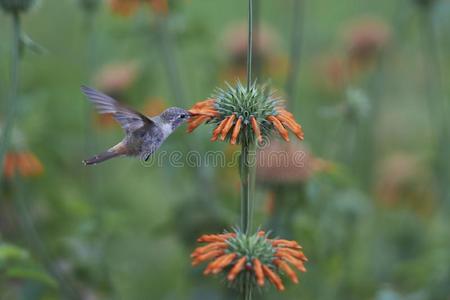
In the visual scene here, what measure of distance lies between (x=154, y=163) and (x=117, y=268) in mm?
739

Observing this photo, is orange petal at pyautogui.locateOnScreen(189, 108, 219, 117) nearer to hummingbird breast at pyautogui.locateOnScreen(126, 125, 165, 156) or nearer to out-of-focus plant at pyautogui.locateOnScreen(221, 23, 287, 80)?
hummingbird breast at pyautogui.locateOnScreen(126, 125, 165, 156)

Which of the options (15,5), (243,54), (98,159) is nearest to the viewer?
(98,159)

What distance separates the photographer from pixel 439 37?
790 centimetres

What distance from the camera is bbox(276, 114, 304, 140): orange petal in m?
2.59

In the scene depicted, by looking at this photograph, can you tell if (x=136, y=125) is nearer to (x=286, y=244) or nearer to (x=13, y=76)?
(x=13, y=76)

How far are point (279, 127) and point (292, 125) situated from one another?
53 mm

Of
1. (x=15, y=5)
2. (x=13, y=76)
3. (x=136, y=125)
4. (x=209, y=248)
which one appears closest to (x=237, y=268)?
(x=209, y=248)

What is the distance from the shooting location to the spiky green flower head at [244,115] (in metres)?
2.60

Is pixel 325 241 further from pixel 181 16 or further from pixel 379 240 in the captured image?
pixel 181 16

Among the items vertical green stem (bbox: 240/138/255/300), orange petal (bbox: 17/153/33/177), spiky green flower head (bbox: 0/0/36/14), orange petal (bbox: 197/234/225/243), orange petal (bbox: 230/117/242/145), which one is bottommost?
orange petal (bbox: 197/234/225/243)

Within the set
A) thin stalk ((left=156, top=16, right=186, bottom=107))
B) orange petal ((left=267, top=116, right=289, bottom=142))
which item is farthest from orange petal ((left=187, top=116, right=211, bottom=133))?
thin stalk ((left=156, top=16, right=186, bottom=107))

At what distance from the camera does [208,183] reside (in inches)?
200

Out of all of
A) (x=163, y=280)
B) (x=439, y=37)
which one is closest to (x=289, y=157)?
(x=163, y=280)

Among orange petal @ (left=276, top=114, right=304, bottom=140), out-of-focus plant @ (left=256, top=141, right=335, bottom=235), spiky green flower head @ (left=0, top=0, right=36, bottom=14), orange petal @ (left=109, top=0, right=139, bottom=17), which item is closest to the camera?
orange petal @ (left=276, top=114, right=304, bottom=140)
